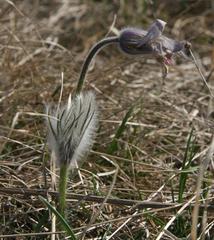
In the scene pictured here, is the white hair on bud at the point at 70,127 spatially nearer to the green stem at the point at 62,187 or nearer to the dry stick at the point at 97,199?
the green stem at the point at 62,187

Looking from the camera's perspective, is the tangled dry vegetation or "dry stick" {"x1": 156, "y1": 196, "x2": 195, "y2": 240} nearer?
"dry stick" {"x1": 156, "y1": 196, "x2": 195, "y2": 240}

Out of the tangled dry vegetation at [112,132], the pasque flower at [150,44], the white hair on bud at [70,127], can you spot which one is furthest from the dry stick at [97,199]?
the pasque flower at [150,44]

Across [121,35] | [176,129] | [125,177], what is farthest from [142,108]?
[121,35]

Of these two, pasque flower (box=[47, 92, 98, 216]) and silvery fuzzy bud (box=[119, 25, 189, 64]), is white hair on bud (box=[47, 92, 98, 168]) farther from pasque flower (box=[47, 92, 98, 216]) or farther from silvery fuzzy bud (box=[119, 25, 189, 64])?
silvery fuzzy bud (box=[119, 25, 189, 64])

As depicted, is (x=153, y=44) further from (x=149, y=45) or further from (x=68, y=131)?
(x=68, y=131)

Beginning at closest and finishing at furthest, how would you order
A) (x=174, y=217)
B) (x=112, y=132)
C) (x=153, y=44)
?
(x=153, y=44), (x=174, y=217), (x=112, y=132)

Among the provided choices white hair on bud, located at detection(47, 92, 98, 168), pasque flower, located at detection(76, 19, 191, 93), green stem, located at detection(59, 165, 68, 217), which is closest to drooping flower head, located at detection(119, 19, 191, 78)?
pasque flower, located at detection(76, 19, 191, 93)

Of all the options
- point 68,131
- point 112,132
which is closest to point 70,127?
point 68,131
